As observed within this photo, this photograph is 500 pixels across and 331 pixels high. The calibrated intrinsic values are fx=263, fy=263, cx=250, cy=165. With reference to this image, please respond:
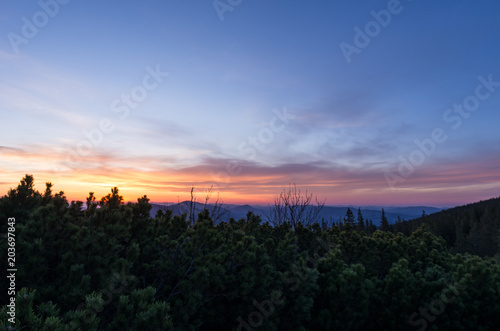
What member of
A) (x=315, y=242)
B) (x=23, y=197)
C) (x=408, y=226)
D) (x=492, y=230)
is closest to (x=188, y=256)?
(x=23, y=197)

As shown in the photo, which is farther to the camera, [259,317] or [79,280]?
[259,317]

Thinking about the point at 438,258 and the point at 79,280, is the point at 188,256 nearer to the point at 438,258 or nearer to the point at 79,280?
the point at 79,280

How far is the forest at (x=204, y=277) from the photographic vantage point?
4168 mm

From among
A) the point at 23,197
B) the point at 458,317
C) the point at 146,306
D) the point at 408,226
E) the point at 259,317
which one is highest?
the point at 23,197

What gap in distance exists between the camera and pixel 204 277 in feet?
19.4

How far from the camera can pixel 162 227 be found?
766 cm

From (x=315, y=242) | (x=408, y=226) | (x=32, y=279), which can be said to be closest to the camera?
(x=32, y=279)

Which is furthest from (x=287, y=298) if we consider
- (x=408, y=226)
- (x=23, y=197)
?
(x=408, y=226)

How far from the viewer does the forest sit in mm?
4168

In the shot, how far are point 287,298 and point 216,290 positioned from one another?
8.01 ft

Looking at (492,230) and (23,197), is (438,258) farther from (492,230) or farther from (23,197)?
(492,230)

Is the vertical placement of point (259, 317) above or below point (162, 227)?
below

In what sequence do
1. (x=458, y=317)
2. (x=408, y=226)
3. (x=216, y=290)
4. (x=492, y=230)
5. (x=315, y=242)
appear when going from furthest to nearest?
1. (x=408, y=226)
2. (x=492, y=230)
3. (x=315, y=242)
4. (x=458, y=317)
5. (x=216, y=290)

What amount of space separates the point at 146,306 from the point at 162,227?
408cm
